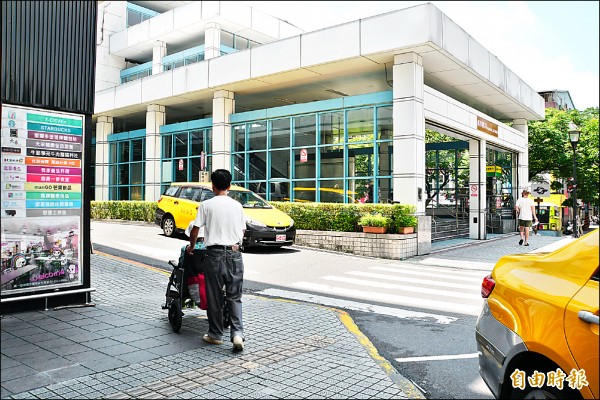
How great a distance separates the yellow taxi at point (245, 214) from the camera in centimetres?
1298

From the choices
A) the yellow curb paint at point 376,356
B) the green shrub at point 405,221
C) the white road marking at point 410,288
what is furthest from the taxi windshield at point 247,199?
the yellow curb paint at point 376,356

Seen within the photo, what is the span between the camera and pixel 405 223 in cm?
1340

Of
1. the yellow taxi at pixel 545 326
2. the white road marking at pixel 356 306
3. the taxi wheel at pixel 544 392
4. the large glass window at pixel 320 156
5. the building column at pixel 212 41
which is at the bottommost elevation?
the white road marking at pixel 356 306

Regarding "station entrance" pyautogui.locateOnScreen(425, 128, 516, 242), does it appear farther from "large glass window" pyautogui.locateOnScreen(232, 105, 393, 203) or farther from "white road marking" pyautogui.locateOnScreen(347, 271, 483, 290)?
"white road marking" pyautogui.locateOnScreen(347, 271, 483, 290)

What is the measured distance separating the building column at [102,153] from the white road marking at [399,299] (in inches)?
827

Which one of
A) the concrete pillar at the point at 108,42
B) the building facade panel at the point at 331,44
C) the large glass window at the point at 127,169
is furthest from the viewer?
the concrete pillar at the point at 108,42

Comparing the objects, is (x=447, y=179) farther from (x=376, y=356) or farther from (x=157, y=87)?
(x=376, y=356)

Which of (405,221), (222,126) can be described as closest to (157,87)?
(222,126)

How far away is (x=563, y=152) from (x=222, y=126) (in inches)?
926

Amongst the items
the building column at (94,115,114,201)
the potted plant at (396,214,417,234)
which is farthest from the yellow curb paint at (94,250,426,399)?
the building column at (94,115,114,201)

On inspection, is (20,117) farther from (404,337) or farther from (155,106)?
(155,106)

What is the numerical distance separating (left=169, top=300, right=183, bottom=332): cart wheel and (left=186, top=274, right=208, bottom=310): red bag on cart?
0.68 ft

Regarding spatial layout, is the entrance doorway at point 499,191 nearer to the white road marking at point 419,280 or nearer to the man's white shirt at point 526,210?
the man's white shirt at point 526,210

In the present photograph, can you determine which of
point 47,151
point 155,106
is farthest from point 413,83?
point 155,106
